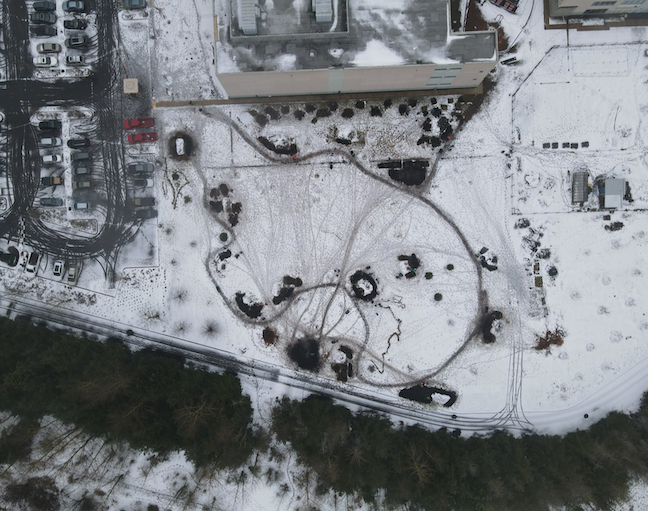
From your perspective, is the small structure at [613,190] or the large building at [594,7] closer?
the large building at [594,7]

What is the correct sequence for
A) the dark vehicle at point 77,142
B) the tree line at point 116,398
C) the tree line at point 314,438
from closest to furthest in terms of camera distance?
1. the tree line at point 116,398
2. the tree line at point 314,438
3. the dark vehicle at point 77,142

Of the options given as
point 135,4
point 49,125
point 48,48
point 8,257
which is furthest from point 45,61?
point 8,257

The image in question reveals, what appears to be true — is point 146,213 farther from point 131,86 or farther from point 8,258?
point 8,258

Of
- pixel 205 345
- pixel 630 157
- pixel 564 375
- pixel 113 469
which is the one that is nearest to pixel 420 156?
pixel 630 157

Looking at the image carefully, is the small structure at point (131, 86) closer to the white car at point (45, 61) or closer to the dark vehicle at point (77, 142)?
the dark vehicle at point (77, 142)

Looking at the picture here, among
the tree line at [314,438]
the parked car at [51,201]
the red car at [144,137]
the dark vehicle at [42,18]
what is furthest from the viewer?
the parked car at [51,201]

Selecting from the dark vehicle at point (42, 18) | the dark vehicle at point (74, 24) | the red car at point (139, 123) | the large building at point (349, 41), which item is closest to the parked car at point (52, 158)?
the red car at point (139, 123)
